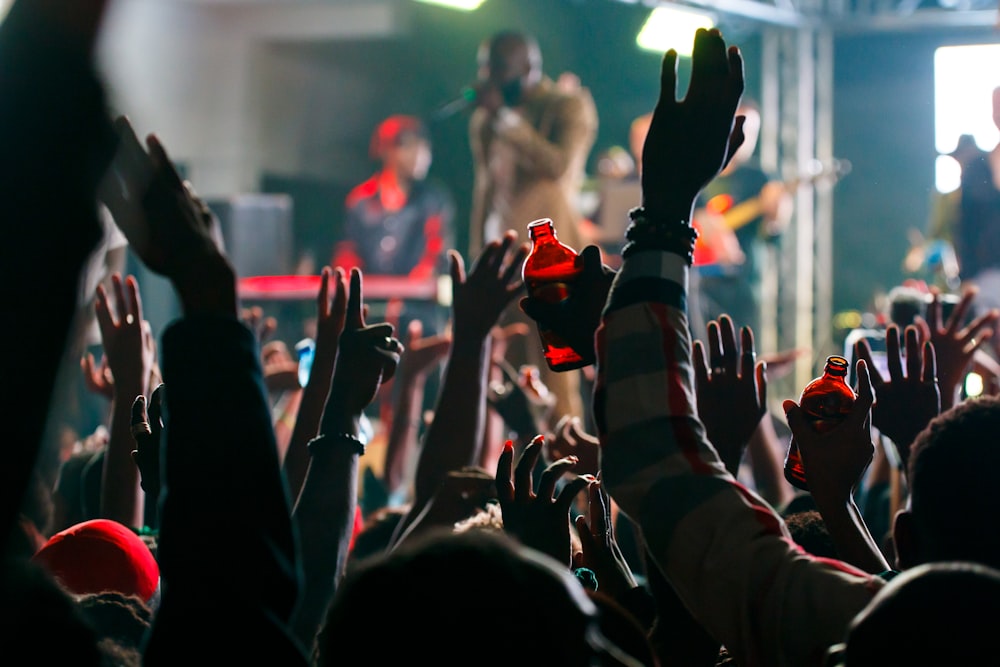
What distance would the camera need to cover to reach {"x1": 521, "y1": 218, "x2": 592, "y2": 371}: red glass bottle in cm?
142

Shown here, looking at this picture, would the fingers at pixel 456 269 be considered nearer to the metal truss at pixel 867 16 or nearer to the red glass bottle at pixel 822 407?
the red glass bottle at pixel 822 407

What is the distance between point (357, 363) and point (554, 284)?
429 millimetres

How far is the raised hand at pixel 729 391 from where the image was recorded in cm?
175

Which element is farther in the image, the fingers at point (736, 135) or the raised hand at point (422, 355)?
the raised hand at point (422, 355)

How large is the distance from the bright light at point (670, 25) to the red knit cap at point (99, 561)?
24.8 ft

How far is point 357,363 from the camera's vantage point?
1706 millimetres

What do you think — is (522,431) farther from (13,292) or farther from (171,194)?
(13,292)

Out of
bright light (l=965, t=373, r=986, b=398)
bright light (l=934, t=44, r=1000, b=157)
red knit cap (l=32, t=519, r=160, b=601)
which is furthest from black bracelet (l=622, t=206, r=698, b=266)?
bright light (l=934, t=44, r=1000, b=157)

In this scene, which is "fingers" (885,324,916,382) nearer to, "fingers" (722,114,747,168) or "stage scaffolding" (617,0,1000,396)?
"fingers" (722,114,747,168)

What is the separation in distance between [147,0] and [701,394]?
921 centimetres

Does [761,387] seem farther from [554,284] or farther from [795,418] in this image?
[554,284]

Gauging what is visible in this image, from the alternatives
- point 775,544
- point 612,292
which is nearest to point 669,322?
point 612,292

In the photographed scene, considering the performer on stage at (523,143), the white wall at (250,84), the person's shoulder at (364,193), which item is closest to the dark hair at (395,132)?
the person's shoulder at (364,193)

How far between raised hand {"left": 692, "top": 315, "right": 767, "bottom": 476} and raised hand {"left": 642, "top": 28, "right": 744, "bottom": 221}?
59 centimetres
